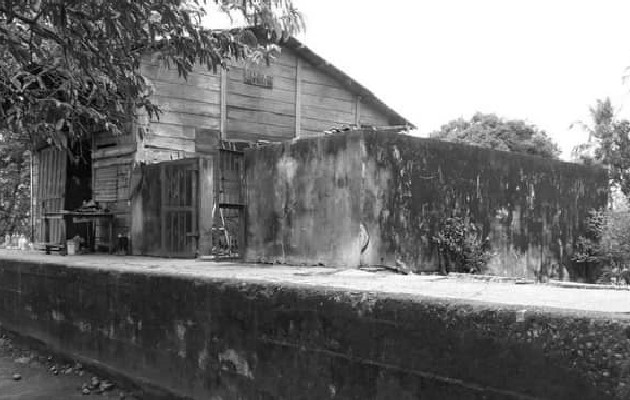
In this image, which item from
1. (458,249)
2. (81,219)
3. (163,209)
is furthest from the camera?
(81,219)

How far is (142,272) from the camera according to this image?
4758 millimetres

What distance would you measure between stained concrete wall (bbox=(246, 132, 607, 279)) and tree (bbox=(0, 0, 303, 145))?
1.31 metres

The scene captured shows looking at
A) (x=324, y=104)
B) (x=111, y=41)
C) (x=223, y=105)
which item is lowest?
(x=111, y=41)

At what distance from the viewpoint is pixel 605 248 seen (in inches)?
296

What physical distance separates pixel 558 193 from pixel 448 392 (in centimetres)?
575

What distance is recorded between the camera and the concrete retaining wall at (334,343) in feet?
6.57

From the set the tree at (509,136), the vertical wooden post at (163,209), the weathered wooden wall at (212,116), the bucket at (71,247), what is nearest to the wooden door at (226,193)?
the weathered wooden wall at (212,116)

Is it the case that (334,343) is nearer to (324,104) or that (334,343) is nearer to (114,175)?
(114,175)

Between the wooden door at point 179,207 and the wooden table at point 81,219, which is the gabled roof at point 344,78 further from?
the wooden table at point 81,219

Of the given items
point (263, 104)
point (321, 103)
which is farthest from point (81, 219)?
point (321, 103)

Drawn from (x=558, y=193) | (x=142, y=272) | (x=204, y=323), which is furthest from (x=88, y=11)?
(x=558, y=193)

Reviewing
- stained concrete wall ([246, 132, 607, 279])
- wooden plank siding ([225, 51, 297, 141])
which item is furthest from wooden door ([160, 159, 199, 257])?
wooden plank siding ([225, 51, 297, 141])

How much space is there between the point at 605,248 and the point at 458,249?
117 inches

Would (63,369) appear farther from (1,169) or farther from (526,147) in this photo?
(526,147)
